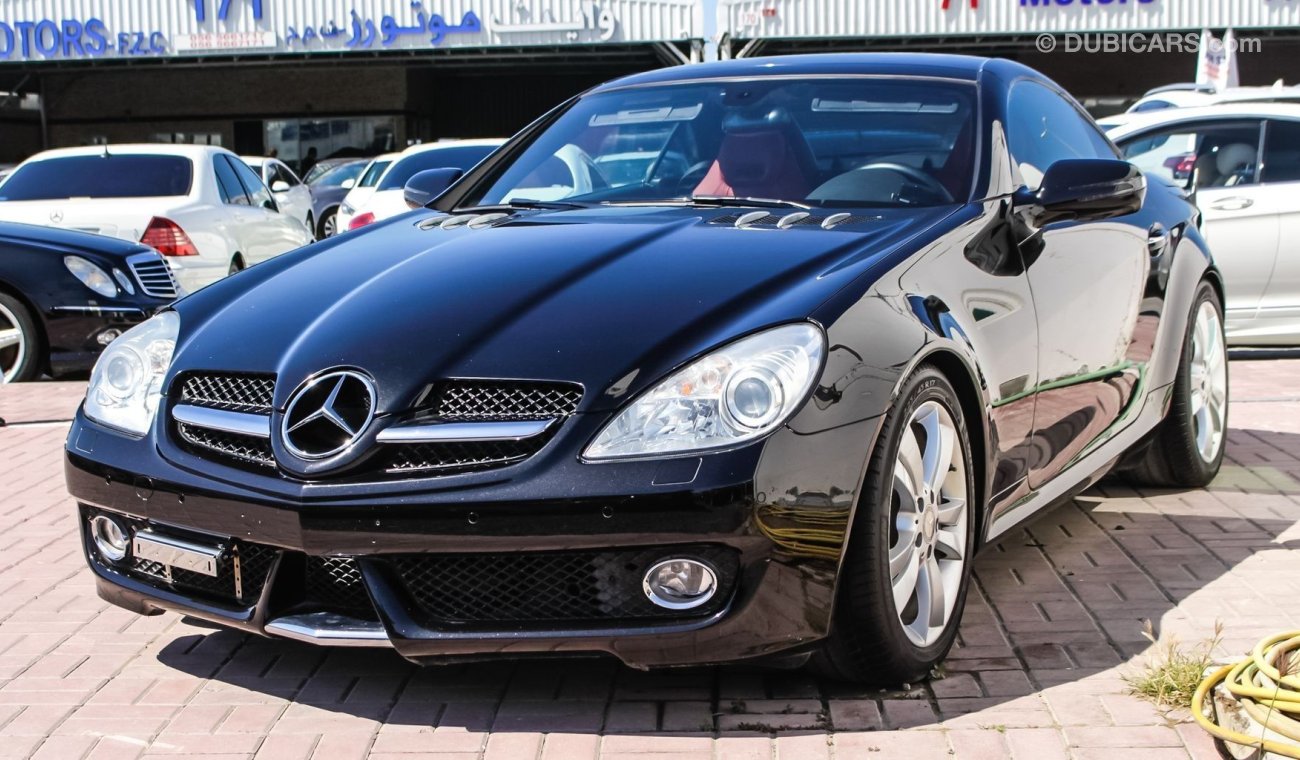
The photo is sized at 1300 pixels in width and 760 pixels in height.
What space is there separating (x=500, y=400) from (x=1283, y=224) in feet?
23.5

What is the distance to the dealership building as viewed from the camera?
100ft

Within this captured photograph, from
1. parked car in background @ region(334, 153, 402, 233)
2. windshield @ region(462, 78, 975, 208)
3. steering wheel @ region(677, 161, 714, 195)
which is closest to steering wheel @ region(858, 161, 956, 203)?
windshield @ region(462, 78, 975, 208)

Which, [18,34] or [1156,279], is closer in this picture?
[1156,279]

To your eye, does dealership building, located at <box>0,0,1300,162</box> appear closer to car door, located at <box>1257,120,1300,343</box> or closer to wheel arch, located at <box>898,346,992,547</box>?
car door, located at <box>1257,120,1300,343</box>

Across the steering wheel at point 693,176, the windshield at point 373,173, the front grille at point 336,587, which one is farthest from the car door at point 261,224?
the front grille at point 336,587

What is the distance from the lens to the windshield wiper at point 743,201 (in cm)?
412

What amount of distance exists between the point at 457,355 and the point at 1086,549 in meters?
2.36

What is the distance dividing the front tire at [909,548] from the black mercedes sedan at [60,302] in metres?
6.63

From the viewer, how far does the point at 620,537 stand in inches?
119

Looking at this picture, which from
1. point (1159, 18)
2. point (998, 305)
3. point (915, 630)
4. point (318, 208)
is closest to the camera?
point (915, 630)

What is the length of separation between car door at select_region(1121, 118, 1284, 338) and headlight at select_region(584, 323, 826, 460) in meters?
6.55

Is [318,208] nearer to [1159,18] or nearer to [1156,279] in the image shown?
[1159,18]

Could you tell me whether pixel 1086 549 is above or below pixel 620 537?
below

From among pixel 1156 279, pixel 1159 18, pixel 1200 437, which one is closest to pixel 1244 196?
pixel 1200 437
